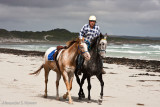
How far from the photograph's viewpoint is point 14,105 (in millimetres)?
7172

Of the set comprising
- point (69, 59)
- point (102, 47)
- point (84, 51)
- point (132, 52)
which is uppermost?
point (102, 47)

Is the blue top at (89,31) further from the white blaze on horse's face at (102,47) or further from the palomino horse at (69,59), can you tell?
the white blaze on horse's face at (102,47)

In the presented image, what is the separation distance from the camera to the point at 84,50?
7715 mm

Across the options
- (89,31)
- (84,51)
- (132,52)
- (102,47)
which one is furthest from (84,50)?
(132,52)

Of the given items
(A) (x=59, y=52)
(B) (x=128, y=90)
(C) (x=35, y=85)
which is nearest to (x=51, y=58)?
(A) (x=59, y=52)

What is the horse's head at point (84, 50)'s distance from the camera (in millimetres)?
7648

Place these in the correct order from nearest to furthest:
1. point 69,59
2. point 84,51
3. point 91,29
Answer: point 84,51 → point 69,59 → point 91,29

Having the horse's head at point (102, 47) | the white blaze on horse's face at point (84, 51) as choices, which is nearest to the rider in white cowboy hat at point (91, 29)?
the horse's head at point (102, 47)

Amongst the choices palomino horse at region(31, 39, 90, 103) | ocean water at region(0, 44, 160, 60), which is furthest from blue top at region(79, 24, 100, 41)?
ocean water at region(0, 44, 160, 60)

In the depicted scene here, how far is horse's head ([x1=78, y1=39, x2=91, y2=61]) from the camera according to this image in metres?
7.65

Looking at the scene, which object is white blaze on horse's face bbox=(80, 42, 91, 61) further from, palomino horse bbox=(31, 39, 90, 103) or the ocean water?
the ocean water

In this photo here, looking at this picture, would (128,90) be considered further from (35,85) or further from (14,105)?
(14,105)

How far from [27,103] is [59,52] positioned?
6.53 ft

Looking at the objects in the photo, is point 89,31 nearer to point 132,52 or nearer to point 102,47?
point 102,47
